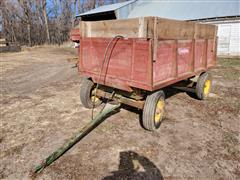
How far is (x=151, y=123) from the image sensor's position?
11.8ft

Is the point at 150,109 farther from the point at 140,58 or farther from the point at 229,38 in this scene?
the point at 229,38

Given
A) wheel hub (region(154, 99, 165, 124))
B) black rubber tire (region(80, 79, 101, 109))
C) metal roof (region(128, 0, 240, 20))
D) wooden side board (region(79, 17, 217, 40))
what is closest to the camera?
wooden side board (region(79, 17, 217, 40))

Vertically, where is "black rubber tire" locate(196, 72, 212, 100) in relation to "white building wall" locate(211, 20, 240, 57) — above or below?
below

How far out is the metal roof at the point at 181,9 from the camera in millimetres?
14505

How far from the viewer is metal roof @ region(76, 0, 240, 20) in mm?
14505

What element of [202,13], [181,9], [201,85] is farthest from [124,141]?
[181,9]

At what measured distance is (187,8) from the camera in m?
16.9

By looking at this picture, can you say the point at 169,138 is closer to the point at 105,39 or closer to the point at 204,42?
the point at 105,39

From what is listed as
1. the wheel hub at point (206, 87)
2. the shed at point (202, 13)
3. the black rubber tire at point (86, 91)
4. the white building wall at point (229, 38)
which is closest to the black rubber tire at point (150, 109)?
the black rubber tire at point (86, 91)

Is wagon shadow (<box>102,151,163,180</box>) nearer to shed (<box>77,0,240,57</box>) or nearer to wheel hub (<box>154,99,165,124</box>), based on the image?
wheel hub (<box>154,99,165,124</box>)

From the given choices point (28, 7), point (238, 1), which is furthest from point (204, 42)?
point (28, 7)

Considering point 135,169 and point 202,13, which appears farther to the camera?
point 202,13

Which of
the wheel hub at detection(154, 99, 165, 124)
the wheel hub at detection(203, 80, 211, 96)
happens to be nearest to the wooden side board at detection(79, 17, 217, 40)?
the wheel hub at detection(154, 99, 165, 124)

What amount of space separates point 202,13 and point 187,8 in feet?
6.15
